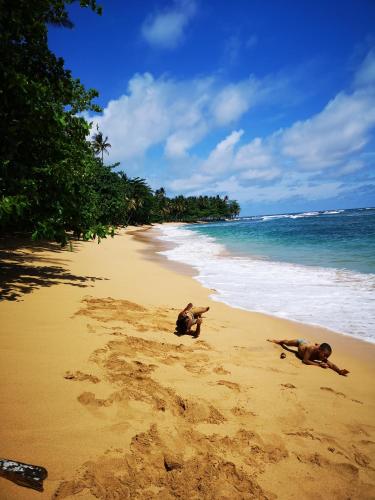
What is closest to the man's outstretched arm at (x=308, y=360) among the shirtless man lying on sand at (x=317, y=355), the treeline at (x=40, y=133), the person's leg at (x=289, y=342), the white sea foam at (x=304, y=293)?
the shirtless man lying on sand at (x=317, y=355)

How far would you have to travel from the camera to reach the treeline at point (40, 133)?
5.89 metres

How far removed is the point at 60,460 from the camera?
231 centimetres

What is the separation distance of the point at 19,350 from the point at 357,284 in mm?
10296

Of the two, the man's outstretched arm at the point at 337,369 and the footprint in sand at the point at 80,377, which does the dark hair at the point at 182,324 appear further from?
the man's outstretched arm at the point at 337,369

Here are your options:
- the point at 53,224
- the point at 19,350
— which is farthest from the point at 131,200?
the point at 19,350

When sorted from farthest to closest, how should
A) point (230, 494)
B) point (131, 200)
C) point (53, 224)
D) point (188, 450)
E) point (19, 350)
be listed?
1. point (131, 200)
2. point (53, 224)
3. point (19, 350)
4. point (188, 450)
5. point (230, 494)

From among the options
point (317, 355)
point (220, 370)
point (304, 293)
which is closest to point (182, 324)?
point (220, 370)

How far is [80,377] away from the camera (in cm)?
346

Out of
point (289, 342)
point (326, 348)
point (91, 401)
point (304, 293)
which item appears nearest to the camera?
point (91, 401)

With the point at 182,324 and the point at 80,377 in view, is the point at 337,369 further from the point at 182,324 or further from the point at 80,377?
the point at 80,377

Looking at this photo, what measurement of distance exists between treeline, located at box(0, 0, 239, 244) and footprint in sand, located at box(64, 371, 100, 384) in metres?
3.26

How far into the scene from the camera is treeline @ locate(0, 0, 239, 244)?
589 centimetres

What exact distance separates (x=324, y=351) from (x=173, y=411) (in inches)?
119

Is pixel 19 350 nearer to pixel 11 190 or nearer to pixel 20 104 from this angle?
pixel 11 190
